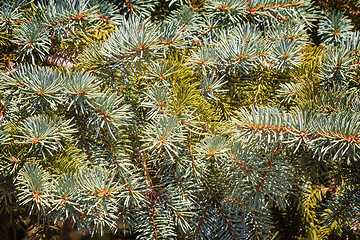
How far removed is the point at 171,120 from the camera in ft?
1.43

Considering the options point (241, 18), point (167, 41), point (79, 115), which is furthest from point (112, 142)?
point (241, 18)

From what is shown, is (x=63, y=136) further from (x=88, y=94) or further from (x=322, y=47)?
(x=322, y=47)

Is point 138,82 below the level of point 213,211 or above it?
above

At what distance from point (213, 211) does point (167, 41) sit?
265 mm

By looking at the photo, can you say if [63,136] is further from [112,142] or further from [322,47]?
[322,47]

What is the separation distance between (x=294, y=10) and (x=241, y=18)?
0.10 m

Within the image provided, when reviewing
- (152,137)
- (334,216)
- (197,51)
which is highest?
(197,51)

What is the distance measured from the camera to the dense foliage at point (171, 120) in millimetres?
423

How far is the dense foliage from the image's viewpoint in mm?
423

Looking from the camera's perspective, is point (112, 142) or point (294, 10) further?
point (294, 10)

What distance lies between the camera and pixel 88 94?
0.43 m

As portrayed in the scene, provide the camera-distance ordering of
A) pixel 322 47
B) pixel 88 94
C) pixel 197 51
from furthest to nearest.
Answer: pixel 322 47 → pixel 197 51 → pixel 88 94

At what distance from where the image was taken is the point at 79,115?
0.49 meters

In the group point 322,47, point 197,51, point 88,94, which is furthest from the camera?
point 322,47
